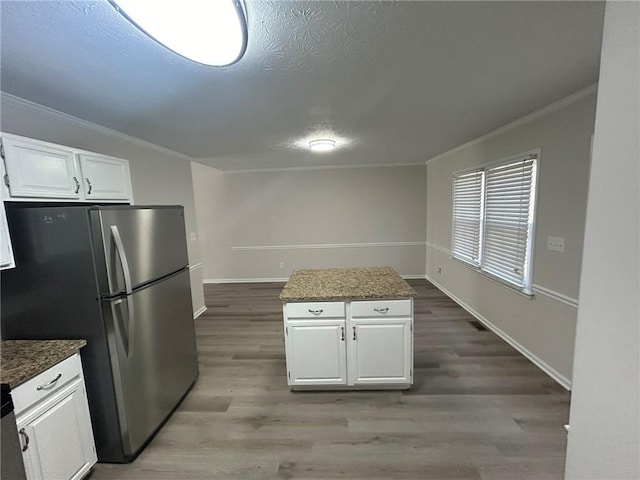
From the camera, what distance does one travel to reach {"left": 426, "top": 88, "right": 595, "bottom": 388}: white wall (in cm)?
217

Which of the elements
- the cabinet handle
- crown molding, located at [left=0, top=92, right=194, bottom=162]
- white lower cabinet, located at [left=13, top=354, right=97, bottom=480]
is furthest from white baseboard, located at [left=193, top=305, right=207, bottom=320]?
the cabinet handle

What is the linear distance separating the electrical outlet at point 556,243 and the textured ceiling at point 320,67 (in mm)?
1155

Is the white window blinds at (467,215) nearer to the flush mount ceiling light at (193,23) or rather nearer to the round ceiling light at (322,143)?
the round ceiling light at (322,143)

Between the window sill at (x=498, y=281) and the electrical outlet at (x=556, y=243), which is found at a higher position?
the electrical outlet at (x=556, y=243)

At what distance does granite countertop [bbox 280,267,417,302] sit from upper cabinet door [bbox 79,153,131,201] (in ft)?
5.10

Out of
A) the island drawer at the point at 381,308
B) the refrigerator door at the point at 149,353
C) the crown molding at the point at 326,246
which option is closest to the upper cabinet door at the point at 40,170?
the refrigerator door at the point at 149,353

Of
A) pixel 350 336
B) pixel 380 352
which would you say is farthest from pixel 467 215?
pixel 350 336

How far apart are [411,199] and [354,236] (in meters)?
1.38

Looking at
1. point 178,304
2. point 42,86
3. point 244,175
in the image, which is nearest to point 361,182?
point 244,175

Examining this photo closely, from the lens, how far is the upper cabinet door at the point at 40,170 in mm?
1451

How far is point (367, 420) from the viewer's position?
208 centimetres

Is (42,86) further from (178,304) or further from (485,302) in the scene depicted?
(485,302)

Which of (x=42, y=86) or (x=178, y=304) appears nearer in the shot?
(x=42, y=86)

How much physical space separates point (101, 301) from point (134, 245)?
0.40m
